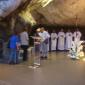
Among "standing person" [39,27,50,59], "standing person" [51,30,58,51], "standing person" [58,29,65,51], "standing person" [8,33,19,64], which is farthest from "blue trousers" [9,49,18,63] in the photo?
"standing person" [58,29,65,51]

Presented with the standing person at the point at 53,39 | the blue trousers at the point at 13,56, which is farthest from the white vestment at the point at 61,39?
the blue trousers at the point at 13,56

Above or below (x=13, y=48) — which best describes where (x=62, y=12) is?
above

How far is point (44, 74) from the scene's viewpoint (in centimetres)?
1271

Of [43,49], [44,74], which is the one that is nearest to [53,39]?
[43,49]

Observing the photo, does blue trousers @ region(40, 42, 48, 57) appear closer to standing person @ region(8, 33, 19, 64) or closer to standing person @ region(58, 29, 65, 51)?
standing person @ region(8, 33, 19, 64)

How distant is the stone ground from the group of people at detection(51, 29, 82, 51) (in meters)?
7.34

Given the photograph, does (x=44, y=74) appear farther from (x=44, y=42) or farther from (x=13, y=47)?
(x=44, y=42)

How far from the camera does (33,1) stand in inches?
742

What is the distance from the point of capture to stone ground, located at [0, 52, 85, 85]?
11198 mm

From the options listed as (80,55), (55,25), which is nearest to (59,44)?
(55,25)

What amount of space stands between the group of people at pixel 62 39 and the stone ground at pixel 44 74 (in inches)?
289

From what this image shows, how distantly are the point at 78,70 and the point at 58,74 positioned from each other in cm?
149

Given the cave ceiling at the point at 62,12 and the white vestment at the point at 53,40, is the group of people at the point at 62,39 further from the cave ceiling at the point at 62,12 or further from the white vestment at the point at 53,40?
the cave ceiling at the point at 62,12

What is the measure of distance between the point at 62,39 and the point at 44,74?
10917 mm
